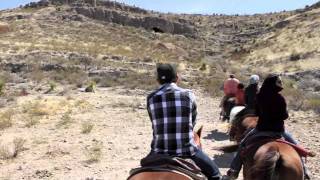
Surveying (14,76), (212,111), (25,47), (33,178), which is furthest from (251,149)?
(25,47)

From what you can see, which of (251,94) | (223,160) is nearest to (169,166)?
(251,94)

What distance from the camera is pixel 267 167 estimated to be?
23.2ft

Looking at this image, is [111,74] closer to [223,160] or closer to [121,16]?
[223,160]

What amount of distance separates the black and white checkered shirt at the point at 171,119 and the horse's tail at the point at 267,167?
3.33 ft

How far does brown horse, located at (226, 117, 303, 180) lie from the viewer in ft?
23.2

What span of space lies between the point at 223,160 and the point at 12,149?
5646 mm

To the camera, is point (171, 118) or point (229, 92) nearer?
point (171, 118)

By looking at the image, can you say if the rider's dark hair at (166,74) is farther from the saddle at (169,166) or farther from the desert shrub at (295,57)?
the desert shrub at (295,57)

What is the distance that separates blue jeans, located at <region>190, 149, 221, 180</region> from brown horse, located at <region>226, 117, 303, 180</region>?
487mm

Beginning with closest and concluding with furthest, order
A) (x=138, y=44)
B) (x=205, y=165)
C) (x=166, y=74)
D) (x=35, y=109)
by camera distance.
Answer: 1. (x=166, y=74)
2. (x=205, y=165)
3. (x=35, y=109)
4. (x=138, y=44)

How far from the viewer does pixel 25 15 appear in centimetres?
7162

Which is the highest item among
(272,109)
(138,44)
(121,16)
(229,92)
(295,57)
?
(272,109)

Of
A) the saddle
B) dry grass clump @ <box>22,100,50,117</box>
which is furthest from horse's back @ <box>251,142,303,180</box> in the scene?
dry grass clump @ <box>22,100,50,117</box>

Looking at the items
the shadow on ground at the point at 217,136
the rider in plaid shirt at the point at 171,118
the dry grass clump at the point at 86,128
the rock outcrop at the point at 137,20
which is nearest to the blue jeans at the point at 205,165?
the rider in plaid shirt at the point at 171,118
